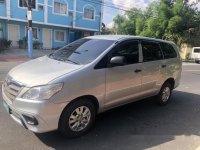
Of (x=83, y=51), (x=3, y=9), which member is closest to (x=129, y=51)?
(x=83, y=51)

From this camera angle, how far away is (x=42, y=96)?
3.94 metres

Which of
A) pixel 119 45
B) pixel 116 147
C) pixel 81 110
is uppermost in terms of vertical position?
pixel 119 45

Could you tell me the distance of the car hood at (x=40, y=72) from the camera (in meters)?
4.05

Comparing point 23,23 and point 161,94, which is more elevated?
point 23,23

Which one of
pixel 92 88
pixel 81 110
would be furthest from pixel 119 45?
pixel 81 110

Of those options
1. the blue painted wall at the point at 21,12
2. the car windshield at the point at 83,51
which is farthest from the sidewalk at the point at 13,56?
the car windshield at the point at 83,51

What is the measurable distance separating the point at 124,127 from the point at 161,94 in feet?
6.66

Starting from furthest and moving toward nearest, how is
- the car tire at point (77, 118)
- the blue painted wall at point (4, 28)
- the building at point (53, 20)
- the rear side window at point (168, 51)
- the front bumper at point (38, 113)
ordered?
the blue painted wall at point (4, 28) < the building at point (53, 20) < the rear side window at point (168, 51) < the car tire at point (77, 118) < the front bumper at point (38, 113)

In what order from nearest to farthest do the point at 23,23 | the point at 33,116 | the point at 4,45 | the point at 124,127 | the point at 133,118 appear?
the point at 33,116, the point at 124,127, the point at 133,118, the point at 4,45, the point at 23,23

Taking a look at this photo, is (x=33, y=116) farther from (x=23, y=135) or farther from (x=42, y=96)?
(x=23, y=135)

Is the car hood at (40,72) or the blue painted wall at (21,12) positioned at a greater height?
the blue painted wall at (21,12)

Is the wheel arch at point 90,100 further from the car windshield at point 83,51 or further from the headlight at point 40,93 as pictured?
the car windshield at point 83,51

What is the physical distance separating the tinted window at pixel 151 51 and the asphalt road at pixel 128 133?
1347mm

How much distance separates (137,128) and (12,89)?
258 centimetres
